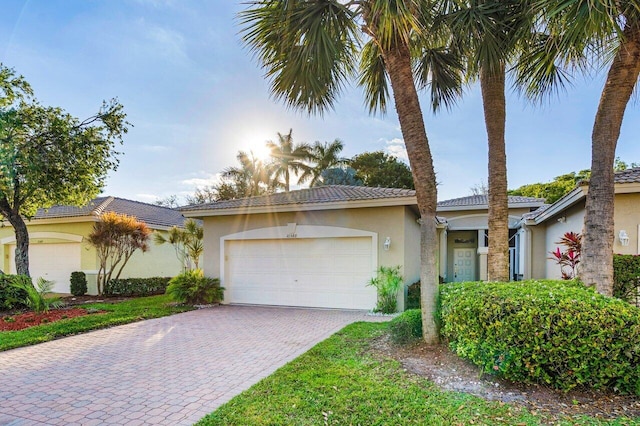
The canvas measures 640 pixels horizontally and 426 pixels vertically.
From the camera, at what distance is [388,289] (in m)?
10.4

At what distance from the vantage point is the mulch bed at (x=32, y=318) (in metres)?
8.83

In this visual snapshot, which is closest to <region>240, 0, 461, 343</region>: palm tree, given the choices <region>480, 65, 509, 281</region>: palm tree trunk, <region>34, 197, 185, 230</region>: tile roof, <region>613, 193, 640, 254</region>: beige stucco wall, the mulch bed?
<region>480, 65, 509, 281</region>: palm tree trunk

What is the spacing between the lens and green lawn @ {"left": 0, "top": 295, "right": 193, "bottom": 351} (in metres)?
7.40

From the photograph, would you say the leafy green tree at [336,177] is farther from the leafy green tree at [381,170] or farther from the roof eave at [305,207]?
the roof eave at [305,207]

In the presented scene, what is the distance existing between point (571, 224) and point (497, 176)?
19.5 feet

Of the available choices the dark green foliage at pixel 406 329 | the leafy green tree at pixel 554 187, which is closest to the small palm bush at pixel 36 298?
the dark green foliage at pixel 406 329

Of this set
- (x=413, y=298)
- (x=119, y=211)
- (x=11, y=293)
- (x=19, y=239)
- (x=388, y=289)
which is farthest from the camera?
(x=119, y=211)

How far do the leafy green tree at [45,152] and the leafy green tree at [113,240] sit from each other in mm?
1619

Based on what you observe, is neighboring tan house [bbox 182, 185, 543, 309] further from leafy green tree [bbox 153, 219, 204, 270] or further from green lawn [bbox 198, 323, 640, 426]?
green lawn [bbox 198, 323, 640, 426]

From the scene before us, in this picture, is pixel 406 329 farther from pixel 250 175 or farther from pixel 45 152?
pixel 250 175

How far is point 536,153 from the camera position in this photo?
17.2 m

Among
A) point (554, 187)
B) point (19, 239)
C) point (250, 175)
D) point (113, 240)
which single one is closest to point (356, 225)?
point (113, 240)

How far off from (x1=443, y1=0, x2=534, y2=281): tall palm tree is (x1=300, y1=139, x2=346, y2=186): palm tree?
79.4ft

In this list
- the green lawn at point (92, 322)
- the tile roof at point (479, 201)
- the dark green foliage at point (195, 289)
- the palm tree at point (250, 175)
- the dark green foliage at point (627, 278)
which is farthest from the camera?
the palm tree at point (250, 175)
